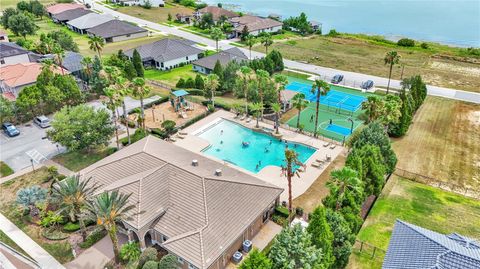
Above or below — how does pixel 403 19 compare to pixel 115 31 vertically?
below

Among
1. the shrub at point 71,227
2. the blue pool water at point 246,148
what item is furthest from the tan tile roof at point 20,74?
the shrub at point 71,227

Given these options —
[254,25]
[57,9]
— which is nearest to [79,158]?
[254,25]

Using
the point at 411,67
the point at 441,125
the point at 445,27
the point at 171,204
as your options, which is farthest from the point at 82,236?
the point at 445,27

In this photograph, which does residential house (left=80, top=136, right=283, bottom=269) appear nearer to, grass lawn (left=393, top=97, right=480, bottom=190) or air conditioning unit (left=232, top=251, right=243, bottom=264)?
air conditioning unit (left=232, top=251, right=243, bottom=264)

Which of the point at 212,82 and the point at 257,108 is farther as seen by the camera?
the point at 212,82

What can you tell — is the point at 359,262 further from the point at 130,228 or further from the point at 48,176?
the point at 48,176

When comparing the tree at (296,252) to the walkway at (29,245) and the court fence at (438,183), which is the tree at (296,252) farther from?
the court fence at (438,183)

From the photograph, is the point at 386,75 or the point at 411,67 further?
the point at 411,67

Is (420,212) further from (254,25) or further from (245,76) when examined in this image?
(254,25)

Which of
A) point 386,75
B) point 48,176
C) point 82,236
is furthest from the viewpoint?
point 386,75
